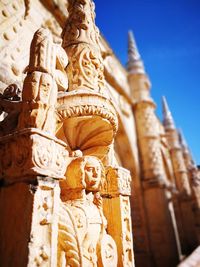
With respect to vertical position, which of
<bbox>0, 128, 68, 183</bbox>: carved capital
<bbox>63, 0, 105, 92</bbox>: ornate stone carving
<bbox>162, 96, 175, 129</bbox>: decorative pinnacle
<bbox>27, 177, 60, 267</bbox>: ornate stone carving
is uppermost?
<bbox>162, 96, 175, 129</bbox>: decorative pinnacle

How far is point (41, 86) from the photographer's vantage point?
58.6 inches

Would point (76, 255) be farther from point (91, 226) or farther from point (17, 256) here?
point (17, 256)

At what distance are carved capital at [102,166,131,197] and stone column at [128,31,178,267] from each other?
147 inches

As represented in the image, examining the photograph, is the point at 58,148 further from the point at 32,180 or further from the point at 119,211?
the point at 119,211

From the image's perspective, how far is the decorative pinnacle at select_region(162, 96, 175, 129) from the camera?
11.0 meters

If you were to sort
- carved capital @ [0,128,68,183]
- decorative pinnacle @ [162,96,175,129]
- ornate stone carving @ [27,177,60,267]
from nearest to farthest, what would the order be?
ornate stone carving @ [27,177,60,267], carved capital @ [0,128,68,183], decorative pinnacle @ [162,96,175,129]

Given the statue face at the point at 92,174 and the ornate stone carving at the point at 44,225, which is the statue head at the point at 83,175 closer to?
the statue face at the point at 92,174

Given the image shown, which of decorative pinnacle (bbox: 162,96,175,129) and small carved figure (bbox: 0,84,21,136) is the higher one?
decorative pinnacle (bbox: 162,96,175,129)

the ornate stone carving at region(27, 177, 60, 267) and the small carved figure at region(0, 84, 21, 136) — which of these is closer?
the ornate stone carving at region(27, 177, 60, 267)

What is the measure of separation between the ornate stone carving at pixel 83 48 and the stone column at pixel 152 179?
14.3 feet

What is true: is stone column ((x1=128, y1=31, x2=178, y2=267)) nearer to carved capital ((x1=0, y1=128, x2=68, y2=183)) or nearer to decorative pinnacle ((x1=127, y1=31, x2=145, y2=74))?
decorative pinnacle ((x1=127, y1=31, x2=145, y2=74))

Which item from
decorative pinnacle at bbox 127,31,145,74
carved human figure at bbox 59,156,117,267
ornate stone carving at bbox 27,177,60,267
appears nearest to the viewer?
ornate stone carving at bbox 27,177,60,267

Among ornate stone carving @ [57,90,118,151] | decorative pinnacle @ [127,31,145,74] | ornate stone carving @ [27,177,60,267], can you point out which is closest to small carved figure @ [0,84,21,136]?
ornate stone carving @ [57,90,118,151]

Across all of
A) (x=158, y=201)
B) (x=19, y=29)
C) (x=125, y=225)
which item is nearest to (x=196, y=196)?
(x=158, y=201)
